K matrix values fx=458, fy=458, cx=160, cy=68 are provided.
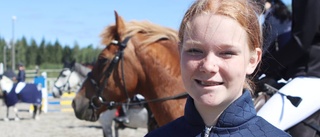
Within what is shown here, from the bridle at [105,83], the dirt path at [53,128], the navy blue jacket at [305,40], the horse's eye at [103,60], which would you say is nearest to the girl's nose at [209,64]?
the navy blue jacket at [305,40]

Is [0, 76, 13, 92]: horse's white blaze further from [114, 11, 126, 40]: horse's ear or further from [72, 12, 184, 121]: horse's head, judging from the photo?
[114, 11, 126, 40]: horse's ear

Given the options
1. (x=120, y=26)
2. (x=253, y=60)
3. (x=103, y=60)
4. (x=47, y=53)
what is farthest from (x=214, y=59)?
(x=47, y=53)

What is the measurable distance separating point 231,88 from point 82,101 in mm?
2597

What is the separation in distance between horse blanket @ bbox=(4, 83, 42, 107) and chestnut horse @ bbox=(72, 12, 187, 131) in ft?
38.6

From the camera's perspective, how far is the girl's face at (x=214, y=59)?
53.3 inches

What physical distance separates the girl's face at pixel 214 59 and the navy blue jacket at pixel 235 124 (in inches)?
1.7

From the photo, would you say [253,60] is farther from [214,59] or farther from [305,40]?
[305,40]

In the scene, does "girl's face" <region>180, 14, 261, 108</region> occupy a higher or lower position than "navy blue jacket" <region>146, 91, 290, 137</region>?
higher

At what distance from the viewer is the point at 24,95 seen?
15.1m

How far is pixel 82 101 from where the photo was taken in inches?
151

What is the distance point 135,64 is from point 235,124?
6.80 feet

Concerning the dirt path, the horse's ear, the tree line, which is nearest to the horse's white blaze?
the dirt path

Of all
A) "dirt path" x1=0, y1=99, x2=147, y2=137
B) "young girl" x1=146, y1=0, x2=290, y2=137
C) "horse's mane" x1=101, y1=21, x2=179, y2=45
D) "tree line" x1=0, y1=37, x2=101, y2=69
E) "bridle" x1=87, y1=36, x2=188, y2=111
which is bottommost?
"tree line" x1=0, y1=37, x2=101, y2=69

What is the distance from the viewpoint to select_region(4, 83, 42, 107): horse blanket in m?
14.9
